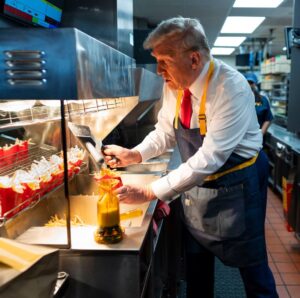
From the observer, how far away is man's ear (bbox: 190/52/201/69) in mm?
1549

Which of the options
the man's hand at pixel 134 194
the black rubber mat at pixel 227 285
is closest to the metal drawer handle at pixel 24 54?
the man's hand at pixel 134 194

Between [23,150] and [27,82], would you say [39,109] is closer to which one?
[23,150]

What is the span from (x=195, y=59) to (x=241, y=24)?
5415mm

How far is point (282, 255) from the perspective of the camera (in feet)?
11.2

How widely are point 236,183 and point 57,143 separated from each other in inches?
34.4

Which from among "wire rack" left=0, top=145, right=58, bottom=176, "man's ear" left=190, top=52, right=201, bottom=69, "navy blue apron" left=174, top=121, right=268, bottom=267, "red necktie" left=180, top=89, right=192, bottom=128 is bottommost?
"navy blue apron" left=174, top=121, right=268, bottom=267

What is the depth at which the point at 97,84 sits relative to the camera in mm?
1033

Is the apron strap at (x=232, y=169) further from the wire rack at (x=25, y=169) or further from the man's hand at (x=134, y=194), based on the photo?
the wire rack at (x=25, y=169)

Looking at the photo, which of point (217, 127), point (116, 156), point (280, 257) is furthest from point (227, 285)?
point (217, 127)

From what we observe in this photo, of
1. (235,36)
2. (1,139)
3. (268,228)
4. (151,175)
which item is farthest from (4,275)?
(235,36)

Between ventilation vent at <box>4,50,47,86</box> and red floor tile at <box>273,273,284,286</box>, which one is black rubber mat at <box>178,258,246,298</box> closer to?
red floor tile at <box>273,273,284,286</box>

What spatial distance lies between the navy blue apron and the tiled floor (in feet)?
3.96

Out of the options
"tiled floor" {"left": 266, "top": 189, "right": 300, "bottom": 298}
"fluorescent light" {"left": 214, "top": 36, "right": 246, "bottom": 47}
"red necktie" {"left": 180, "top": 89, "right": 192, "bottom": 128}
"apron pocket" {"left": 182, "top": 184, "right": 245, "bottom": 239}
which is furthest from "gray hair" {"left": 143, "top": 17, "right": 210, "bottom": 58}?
"fluorescent light" {"left": 214, "top": 36, "right": 246, "bottom": 47}

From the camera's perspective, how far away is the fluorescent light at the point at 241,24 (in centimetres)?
597
